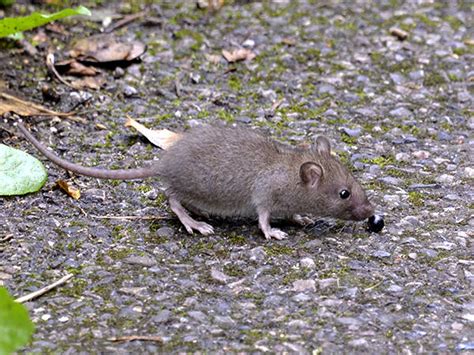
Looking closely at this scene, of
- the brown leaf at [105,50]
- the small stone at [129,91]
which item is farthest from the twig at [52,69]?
the small stone at [129,91]

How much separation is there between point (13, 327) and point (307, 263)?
1823mm

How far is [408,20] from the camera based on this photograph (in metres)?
8.31

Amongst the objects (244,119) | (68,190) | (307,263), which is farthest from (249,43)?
(307,263)

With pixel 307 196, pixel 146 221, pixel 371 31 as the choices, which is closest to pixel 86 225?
pixel 146 221

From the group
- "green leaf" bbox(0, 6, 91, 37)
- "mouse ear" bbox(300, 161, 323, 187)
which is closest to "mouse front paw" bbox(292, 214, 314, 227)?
"mouse ear" bbox(300, 161, 323, 187)

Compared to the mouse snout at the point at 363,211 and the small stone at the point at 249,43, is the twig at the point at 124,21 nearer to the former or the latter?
the small stone at the point at 249,43

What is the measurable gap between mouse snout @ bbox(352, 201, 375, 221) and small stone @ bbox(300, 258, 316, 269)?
2.16 ft

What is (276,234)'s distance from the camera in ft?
17.0

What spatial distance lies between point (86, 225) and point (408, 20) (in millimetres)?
4583

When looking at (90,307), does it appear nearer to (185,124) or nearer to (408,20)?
(185,124)

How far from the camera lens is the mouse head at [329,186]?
17.7 feet

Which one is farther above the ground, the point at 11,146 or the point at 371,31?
the point at 371,31

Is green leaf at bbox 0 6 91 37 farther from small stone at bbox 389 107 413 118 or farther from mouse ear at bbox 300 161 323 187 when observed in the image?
small stone at bbox 389 107 413 118

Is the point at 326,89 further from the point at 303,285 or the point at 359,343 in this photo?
the point at 359,343
